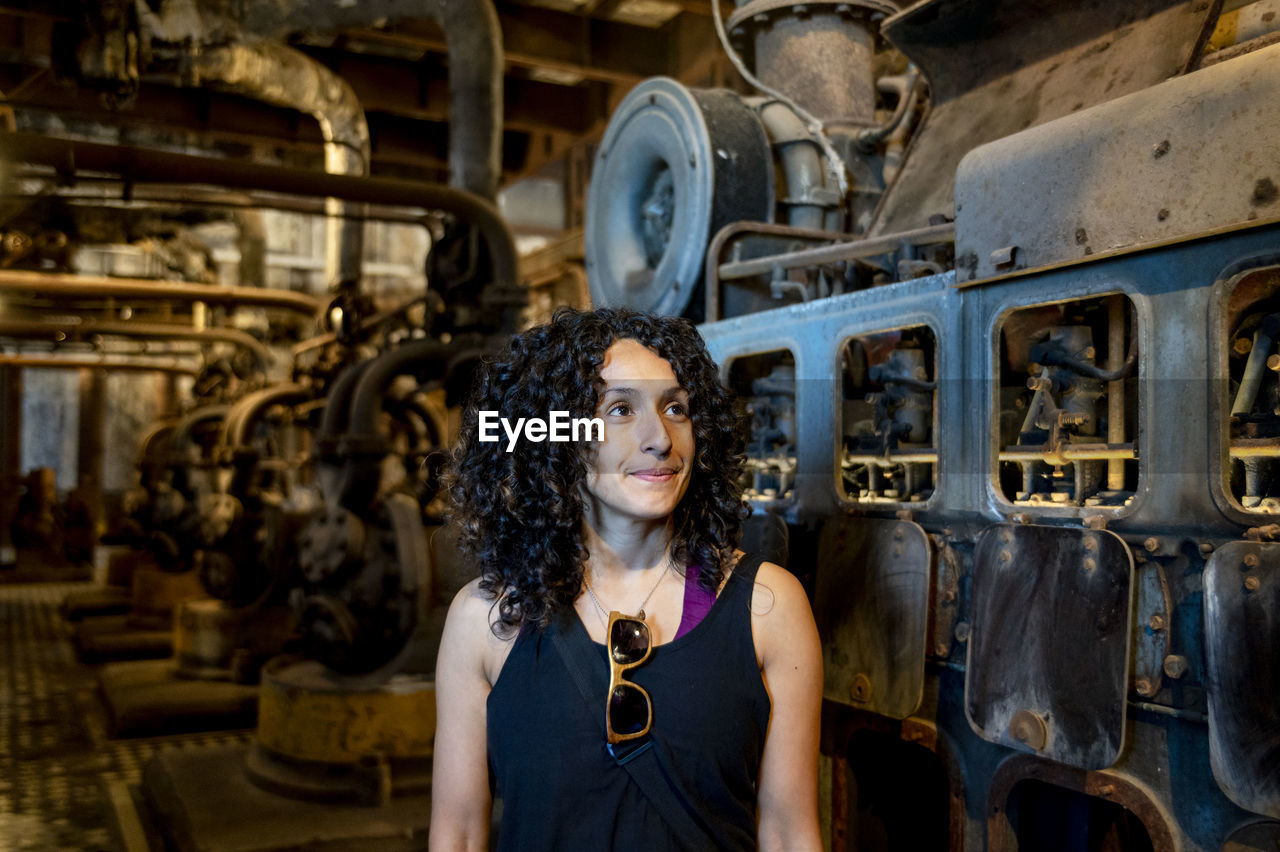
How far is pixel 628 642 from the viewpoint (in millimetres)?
1515

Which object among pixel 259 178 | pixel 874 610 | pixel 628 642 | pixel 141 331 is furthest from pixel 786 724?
pixel 141 331

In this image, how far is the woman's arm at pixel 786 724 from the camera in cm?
156

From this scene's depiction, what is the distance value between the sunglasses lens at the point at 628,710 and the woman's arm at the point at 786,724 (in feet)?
0.64

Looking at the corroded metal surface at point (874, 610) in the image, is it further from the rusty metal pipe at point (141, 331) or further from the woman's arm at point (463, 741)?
the rusty metal pipe at point (141, 331)

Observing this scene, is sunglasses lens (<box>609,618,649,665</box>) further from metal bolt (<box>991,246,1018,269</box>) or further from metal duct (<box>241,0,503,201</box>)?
metal duct (<box>241,0,503,201</box>)

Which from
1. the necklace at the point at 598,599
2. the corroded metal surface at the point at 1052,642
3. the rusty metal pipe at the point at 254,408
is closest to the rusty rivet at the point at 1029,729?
the corroded metal surface at the point at 1052,642

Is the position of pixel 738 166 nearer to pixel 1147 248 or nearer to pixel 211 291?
pixel 1147 248

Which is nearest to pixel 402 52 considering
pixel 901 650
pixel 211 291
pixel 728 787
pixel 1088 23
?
pixel 211 291

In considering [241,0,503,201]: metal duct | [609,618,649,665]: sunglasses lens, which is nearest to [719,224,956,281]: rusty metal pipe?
[609,618,649,665]: sunglasses lens

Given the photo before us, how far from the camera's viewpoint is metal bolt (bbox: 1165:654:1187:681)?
1.82 m

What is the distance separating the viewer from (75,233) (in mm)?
10133

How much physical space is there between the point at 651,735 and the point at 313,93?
7.16 metres

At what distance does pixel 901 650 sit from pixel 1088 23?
163 cm

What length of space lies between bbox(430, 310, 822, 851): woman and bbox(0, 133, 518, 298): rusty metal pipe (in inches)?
156
